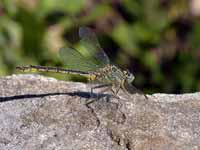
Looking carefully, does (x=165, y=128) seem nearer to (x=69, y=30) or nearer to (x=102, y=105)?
(x=102, y=105)

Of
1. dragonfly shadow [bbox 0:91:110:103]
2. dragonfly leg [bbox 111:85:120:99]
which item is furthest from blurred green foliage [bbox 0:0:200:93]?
dragonfly shadow [bbox 0:91:110:103]

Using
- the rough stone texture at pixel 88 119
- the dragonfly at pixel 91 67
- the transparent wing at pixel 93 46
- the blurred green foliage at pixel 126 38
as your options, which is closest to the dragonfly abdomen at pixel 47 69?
the dragonfly at pixel 91 67

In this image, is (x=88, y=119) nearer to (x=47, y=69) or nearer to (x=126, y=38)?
(x=47, y=69)

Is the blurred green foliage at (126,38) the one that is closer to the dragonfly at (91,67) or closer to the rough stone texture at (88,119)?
the dragonfly at (91,67)

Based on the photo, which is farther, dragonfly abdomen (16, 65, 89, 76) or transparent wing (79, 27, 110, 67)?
transparent wing (79, 27, 110, 67)

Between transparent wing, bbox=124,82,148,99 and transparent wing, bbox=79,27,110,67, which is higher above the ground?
transparent wing, bbox=79,27,110,67

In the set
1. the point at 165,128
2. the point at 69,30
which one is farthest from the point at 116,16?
the point at 165,128

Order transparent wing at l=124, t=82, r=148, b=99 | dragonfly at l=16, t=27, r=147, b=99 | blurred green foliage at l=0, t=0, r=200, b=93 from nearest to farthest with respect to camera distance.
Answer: transparent wing at l=124, t=82, r=148, b=99 < dragonfly at l=16, t=27, r=147, b=99 < blurred green foliage at l=0, t=0, r=200, b=93

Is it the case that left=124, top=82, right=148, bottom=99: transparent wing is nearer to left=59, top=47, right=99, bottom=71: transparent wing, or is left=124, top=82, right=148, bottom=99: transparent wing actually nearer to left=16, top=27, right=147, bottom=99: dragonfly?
left=16, top=27, right=147, bottom=99: dragonfly
